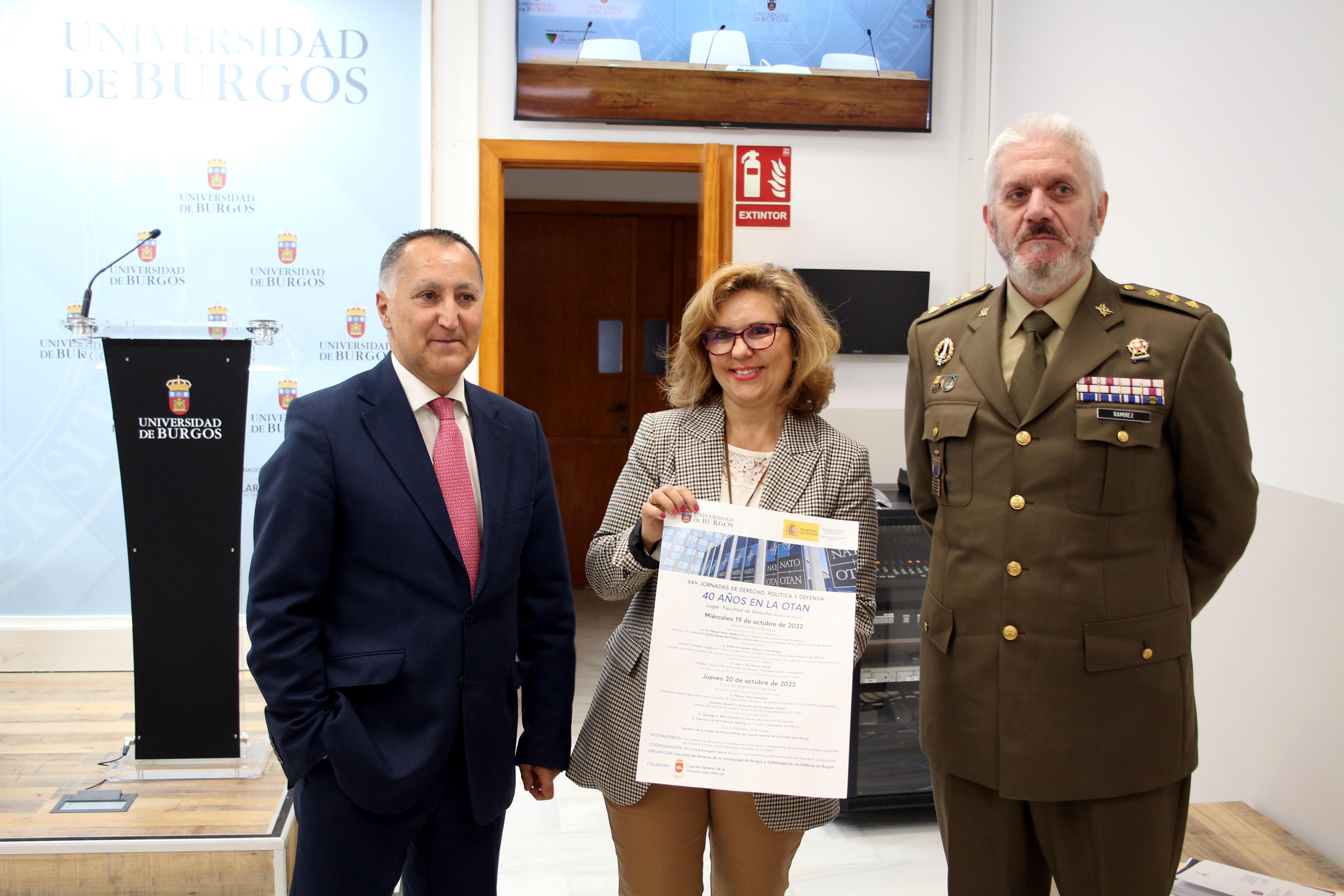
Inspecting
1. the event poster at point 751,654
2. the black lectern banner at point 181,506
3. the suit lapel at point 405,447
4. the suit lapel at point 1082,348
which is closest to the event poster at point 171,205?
the black lectern banner at point 181,506

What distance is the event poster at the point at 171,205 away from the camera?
3963 mm

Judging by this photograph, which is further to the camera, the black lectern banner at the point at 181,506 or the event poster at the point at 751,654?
the black lectern banner at the point at 181,506

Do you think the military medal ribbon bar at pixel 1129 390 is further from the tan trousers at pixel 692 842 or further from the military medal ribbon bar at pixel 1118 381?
the tan trousers at pixel 692 842

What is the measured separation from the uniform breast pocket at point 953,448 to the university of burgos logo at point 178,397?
2.17 m

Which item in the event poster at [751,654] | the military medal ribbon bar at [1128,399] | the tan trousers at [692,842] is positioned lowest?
the tan trousers at [692,842]

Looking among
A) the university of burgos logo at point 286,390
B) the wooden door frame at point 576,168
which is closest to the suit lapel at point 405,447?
the wooden door frame at point 576,168

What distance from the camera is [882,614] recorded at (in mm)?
3385

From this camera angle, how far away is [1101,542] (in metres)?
1.46

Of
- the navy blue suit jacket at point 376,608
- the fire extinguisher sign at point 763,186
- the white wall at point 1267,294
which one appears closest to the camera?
the navy blue suit jacket at point 376,608

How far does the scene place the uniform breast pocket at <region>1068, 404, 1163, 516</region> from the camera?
145 cm

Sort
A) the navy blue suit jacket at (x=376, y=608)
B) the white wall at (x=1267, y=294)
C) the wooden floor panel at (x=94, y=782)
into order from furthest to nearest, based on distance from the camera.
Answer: the wooden floor panel at (x=94, y=782), the white wall at (x=1267, y=294), the navy blue suit jacket at (x=376, y=608)

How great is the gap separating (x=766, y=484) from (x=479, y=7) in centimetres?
320

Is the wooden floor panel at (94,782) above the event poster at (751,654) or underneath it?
underneath

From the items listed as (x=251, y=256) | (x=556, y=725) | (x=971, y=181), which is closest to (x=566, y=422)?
(x=251, y=256)
